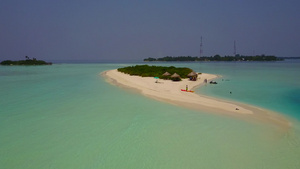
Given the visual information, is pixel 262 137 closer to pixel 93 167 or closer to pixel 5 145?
pixel 93 167

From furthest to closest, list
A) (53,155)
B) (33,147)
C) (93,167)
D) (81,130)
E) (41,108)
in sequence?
(41,108), (81,130), (33,147), (53,155), (93,167)

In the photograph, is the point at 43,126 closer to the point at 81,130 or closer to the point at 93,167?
the point at 81,130

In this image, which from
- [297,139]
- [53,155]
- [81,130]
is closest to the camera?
[53,155]

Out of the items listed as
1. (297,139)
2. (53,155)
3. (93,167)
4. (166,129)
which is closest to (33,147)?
(53,155)

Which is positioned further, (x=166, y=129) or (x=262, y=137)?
(x=166, y=129)

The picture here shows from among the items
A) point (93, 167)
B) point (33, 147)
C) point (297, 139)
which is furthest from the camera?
point (297, 139)

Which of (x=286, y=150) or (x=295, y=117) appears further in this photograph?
(x=295, y=117)

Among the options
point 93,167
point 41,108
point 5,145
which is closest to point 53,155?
point 93,167

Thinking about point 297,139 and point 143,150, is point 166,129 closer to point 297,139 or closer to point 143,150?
point 143,150

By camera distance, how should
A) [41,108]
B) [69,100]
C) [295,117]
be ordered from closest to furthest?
[295,117] < [41,108] < [69,100]
